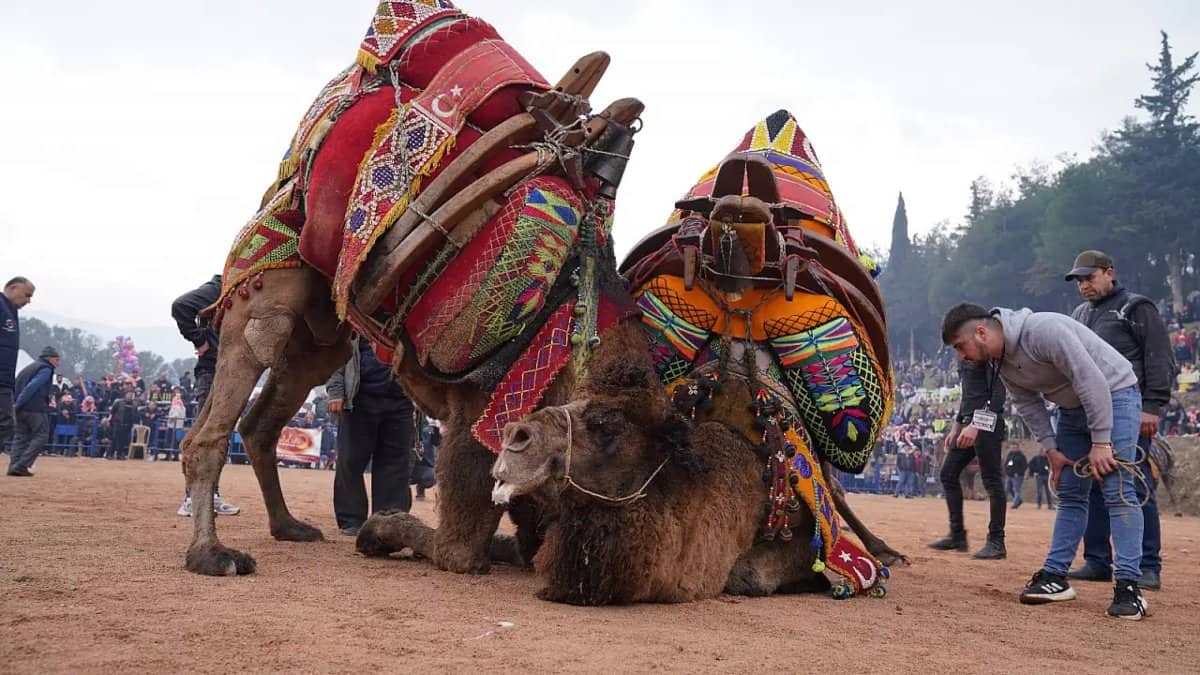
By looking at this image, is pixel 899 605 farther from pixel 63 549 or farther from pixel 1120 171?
pixel 1120 171

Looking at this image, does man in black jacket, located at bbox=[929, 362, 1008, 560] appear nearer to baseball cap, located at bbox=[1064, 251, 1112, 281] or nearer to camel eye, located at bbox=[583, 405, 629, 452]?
baseball cap, located at bbox=[1064, 251, 1112, 281]

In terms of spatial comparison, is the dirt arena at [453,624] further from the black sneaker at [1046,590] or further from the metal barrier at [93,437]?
the metal barrier at [93,437]

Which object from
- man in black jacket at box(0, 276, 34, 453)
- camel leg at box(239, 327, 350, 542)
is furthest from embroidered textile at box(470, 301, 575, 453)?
man in black jacket at box(0, 276, 34, 453)

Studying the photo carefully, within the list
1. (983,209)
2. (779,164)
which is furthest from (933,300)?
(779,164)

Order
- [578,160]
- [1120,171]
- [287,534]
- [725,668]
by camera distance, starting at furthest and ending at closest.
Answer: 1. [1120,171]
2. [287,534]
3. [578,160]
4. [725,668]

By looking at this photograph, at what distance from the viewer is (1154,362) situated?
6.78 meters

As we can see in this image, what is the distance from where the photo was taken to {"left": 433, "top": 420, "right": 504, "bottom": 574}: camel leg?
5.04m

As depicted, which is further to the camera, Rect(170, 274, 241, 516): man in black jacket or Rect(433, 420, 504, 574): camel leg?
Rect(170, 274, 241, 516): man in black jacket

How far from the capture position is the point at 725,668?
314 cm

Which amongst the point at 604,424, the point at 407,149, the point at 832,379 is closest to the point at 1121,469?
the point at 832,379

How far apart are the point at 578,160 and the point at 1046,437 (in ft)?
10.1

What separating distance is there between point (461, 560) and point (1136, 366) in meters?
4.92

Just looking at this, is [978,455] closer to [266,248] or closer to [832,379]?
[832,379]

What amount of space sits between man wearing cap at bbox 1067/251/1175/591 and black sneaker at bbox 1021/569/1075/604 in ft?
5.52
